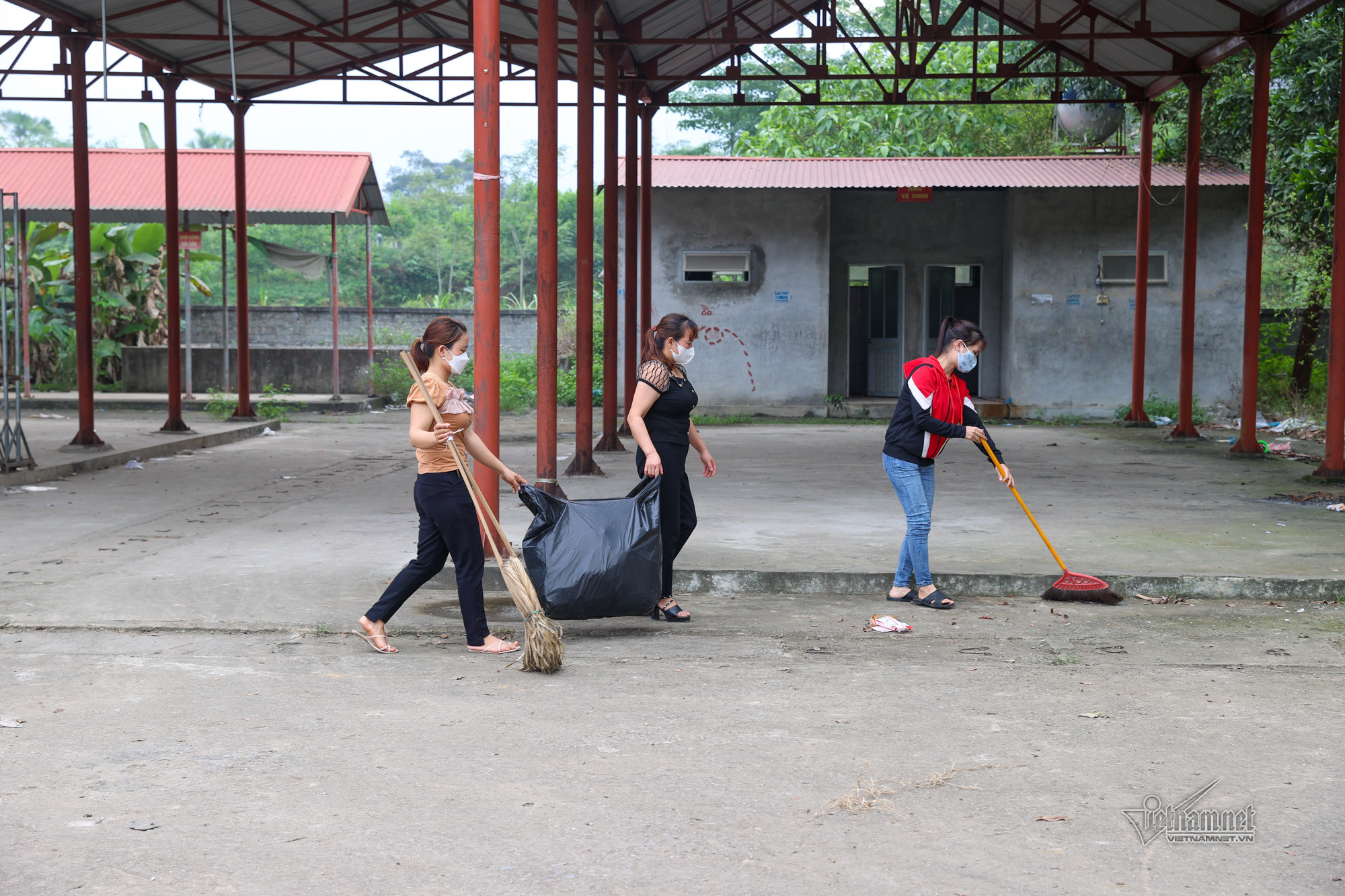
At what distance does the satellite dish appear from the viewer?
2198 centimetres

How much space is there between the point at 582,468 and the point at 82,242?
6575mm

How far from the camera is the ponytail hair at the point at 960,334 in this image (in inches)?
249

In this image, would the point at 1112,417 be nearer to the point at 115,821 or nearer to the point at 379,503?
the point at 379,503

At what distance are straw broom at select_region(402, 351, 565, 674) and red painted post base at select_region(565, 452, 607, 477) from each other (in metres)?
6.44

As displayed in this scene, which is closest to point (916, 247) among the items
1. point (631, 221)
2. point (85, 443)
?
point (631, 221)

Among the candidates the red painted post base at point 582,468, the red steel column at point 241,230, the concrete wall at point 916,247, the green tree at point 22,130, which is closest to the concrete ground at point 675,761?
the red painted post base at point 582,468

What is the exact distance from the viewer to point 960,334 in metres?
6.38

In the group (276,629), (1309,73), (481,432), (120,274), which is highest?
(1309,73)

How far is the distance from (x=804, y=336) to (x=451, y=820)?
17138 millimetres

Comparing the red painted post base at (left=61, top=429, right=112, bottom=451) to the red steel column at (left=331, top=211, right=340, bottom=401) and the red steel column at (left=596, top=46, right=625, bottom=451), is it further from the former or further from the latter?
the red steel column at (left=331, top=211, right=340, bottom=401)

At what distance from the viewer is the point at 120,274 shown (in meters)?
24.0

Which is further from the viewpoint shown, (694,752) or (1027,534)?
(1027,534)

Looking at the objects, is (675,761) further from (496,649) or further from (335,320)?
(335,320)

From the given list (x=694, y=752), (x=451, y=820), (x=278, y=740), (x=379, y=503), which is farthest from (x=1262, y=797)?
(x=379, y=503)
